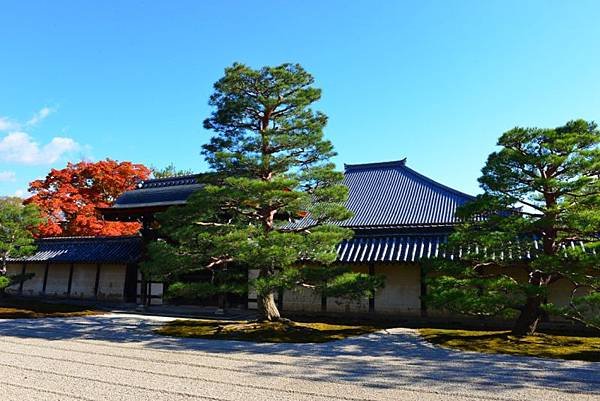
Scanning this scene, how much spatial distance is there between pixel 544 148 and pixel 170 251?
32.4 ft

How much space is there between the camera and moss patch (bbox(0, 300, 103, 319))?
15.0 m

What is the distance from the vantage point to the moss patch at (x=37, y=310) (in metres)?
15.0

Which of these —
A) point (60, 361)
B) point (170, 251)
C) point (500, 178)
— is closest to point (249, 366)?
point (60, 361)

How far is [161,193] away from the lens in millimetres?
19328

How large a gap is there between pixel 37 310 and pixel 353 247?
1291 cm

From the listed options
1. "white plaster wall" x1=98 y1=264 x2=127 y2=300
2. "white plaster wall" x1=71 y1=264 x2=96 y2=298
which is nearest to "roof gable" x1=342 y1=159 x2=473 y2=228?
"white plaster wall" x1=98 y1=264 x2=127 y2=300

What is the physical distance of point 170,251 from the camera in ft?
36.9

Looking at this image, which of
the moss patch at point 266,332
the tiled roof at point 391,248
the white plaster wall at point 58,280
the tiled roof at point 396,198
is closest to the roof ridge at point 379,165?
the tiled roof at point 396,198

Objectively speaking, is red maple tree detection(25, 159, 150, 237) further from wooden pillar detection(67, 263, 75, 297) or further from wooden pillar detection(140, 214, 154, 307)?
A: wooden pillar detection(140, 214, 154, 307)

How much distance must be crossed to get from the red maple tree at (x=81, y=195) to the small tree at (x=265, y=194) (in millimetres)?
14240

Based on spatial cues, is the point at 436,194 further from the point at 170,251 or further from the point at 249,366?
the point at 249,366

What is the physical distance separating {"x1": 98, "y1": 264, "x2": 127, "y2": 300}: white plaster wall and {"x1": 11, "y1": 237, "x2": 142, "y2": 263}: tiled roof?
31.4 inches

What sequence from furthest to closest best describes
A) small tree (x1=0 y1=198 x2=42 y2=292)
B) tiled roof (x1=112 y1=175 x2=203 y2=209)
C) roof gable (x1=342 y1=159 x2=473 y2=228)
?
small tree (x1=0 y1=198 x2=42 y2=292) → tiled roof (x1=112 y1=175 x2=203 y2=209) → roof gable (x1=342 y1=159 x2=473 y2=228)

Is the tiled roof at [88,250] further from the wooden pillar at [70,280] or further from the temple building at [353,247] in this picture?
the wooden pillar at [70,280]
